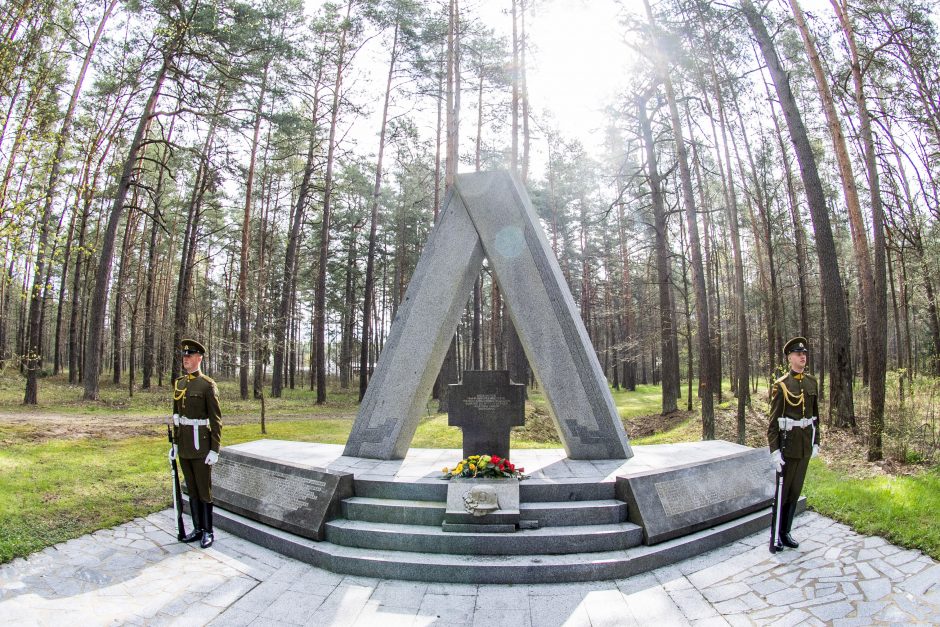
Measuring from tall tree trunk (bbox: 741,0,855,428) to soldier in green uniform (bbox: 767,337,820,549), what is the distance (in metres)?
5.19

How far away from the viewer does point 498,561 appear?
177 inches

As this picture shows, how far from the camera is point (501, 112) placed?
17672mm

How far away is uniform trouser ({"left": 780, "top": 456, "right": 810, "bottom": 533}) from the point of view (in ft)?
16.0

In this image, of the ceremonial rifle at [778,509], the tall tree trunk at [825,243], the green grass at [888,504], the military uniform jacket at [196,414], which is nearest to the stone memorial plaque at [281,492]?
the military uniform jacket at [196,414]

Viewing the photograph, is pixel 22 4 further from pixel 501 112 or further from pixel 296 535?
pixel 501 112

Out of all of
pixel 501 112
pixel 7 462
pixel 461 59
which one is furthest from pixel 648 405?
pixel 7 462

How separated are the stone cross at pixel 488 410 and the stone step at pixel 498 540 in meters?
1.63

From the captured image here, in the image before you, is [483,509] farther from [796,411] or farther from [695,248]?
[695,248]

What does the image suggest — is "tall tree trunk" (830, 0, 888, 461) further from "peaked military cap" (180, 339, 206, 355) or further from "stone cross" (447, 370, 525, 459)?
"peaked military cap" (180, 339, 206, 355)

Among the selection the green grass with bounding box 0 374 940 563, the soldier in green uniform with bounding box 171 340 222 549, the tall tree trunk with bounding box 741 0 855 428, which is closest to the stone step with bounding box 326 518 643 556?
the soldier in green uniform with bounding box 171 340 222 549

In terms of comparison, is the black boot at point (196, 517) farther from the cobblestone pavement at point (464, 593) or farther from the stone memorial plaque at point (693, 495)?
the stone memorial plaque at point (693, 495)

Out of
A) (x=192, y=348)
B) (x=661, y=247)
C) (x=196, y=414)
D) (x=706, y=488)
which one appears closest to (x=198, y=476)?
(x=196, y=414)

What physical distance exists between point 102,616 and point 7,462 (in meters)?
5.54

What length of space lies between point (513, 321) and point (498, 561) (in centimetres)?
343
